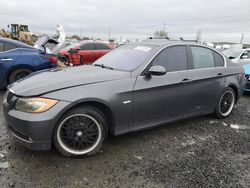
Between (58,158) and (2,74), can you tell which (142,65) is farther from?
(2,74)

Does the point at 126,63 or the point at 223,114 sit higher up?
the point at 126,63

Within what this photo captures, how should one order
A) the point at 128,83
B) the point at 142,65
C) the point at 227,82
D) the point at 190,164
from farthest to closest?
the point at 227,82, the point at 142,65, the point at 128,83, the point at 190,164

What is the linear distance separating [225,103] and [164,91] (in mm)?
1916

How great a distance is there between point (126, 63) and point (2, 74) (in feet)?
12.3

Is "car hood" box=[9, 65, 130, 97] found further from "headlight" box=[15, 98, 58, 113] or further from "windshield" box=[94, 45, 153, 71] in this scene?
"windshield" box=[94, 45, 153, 71]

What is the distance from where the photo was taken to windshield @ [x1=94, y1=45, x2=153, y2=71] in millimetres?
3508

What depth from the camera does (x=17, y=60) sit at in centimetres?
586

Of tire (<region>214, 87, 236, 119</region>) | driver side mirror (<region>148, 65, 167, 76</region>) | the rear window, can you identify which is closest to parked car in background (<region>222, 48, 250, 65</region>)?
tire (<region>214, 87, 236, 119</region>)

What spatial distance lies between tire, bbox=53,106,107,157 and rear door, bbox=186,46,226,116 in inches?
68.0

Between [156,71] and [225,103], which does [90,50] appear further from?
[156,71]

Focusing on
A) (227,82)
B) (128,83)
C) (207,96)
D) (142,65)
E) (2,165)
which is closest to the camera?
(2,165)

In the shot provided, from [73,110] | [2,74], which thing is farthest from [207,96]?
[2,74]

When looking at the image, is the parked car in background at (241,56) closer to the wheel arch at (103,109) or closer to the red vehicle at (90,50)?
the red vehicle at (90,50)

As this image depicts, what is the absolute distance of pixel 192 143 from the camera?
359 centimetres
